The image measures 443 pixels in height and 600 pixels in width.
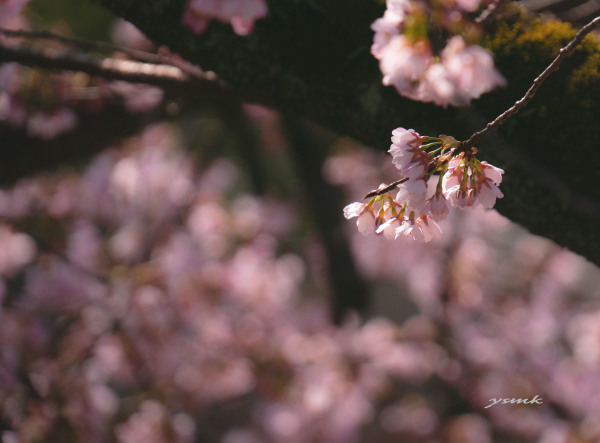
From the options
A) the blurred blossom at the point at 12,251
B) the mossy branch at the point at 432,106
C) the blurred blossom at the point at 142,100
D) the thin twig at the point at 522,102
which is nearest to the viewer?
the thin twig at the point at 522,102

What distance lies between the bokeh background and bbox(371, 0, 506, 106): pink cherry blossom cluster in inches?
67.6

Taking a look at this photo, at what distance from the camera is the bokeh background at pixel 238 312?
2.85 meters

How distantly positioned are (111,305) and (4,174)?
93cm

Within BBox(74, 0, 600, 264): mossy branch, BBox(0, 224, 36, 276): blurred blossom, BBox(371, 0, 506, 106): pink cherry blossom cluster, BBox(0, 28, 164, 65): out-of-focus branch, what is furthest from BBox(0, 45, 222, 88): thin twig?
BBox(0, 224, 36, 276): blurred blossom

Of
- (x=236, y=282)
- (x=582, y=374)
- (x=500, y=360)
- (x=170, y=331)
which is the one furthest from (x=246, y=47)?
(x=582, y=374)

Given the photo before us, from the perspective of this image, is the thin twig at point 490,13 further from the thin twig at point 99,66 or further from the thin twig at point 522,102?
the thin twig at point 99,66

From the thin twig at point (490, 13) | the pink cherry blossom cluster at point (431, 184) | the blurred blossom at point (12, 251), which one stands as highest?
the blurred blossom at point (12, 251)

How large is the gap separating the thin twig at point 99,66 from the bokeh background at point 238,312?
64 cm

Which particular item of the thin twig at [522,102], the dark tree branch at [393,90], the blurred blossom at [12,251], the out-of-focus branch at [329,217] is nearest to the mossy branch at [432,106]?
the dark tree branch at [393,90]

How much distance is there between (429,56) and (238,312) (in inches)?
118

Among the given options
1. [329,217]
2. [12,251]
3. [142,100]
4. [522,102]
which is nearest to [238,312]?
[329,217]

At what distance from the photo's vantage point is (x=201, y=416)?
3.91 metres

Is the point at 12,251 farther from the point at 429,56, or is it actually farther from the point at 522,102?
the point at 522,102

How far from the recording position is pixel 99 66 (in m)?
1.67
